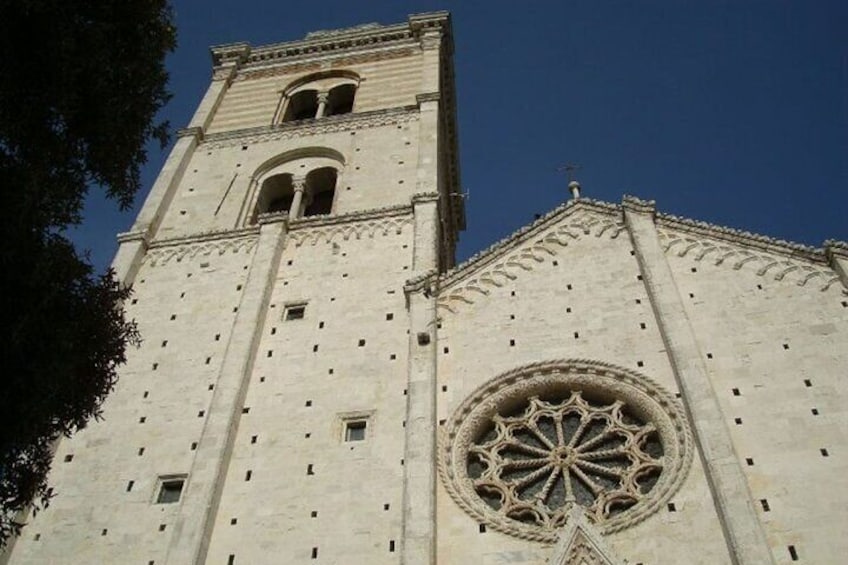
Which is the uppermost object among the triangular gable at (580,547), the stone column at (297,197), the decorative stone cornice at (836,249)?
the stone column at (297,197)

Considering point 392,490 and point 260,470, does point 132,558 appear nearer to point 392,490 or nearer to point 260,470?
point 260,470

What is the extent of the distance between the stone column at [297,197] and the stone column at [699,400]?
7643mm

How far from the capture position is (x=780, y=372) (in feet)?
41.2

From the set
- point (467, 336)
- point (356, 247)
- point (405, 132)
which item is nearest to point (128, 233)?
point (356, 247)

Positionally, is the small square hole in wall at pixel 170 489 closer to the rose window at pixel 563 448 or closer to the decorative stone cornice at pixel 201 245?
the rose window at pixel 563 448

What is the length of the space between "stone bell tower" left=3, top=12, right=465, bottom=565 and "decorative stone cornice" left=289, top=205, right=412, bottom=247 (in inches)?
1.6

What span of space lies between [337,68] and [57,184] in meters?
19.3

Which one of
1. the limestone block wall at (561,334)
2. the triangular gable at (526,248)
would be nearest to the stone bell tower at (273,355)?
the limestone block wall at (561,334)

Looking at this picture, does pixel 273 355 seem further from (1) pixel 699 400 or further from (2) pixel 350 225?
(1) pixel 699 400

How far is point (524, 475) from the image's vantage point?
12.5m

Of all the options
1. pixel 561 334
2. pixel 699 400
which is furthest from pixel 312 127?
pixel 699 400

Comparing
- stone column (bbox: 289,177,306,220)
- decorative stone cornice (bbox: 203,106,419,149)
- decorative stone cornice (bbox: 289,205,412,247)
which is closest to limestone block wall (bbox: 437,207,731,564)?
decorative stone cornice (bbox: 289,205,412,247)

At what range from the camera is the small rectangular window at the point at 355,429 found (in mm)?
13523

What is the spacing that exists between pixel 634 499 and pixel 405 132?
12441 mm
